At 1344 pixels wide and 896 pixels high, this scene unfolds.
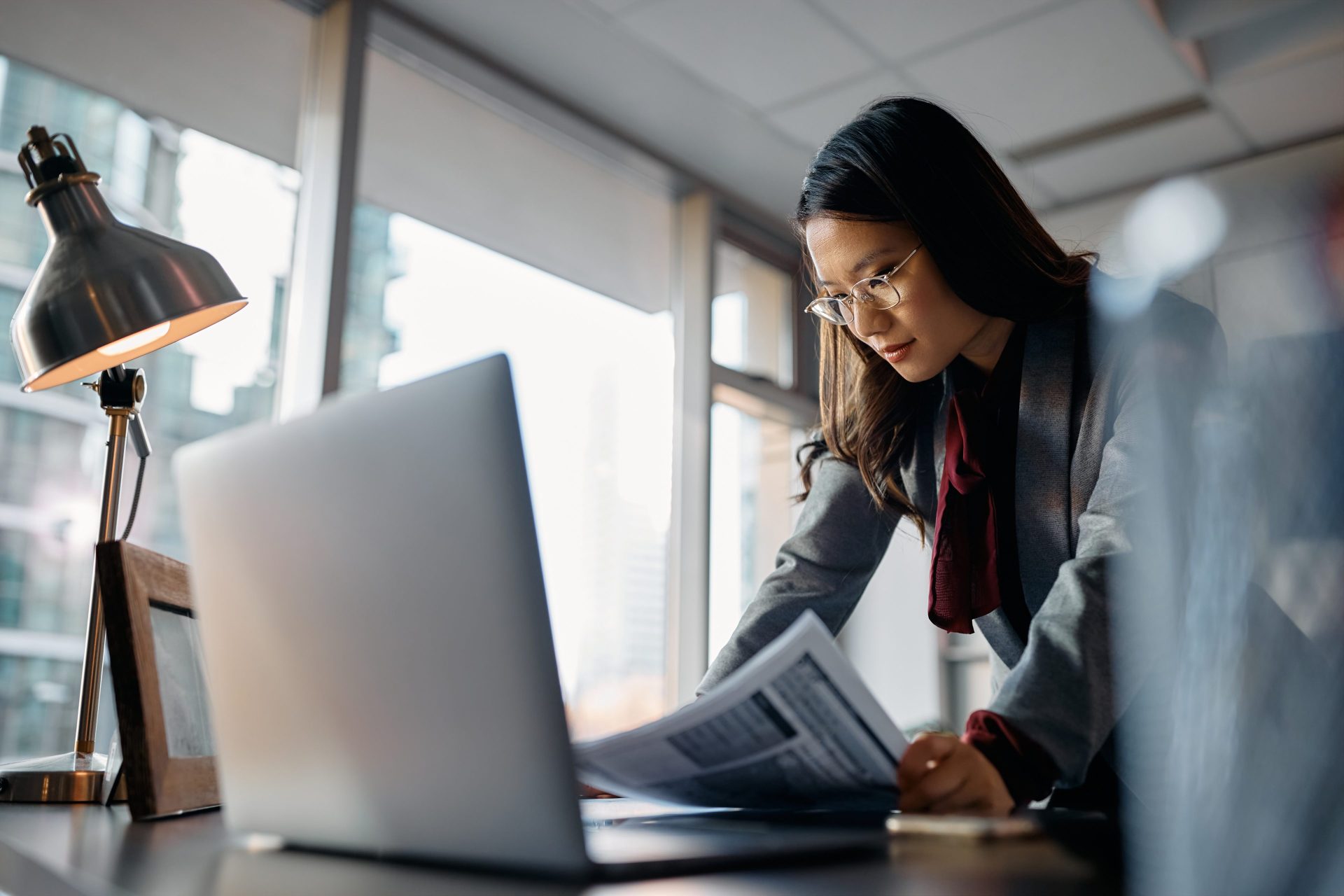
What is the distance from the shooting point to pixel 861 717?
52 centimetres

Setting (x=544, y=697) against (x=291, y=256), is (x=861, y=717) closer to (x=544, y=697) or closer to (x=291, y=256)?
(x=544, y=697)

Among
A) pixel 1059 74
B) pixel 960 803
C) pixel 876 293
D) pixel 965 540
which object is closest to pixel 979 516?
pixel 965 540

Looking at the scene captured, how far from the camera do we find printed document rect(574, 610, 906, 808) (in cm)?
50

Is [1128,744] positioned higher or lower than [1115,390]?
lower

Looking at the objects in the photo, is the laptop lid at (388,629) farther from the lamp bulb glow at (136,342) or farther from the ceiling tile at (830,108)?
the ceiling tile at (830,108)

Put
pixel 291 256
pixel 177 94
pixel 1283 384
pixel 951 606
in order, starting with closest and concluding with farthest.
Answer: pixel 1283 384, pixel 951 606, pixel 177 94, pixel 291 256

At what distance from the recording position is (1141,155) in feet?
12.3

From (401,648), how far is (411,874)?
0.10 m

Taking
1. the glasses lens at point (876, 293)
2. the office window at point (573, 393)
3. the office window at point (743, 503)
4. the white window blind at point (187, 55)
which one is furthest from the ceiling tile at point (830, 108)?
the glasses lens at point (876, 293)

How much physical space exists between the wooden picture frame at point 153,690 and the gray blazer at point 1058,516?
44cm

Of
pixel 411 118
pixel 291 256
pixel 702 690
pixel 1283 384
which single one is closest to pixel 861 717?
pixel 1283 384

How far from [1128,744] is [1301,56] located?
3.58 meters

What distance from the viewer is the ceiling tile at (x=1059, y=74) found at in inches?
118

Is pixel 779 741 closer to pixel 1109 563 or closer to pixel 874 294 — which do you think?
pixel 1109 563
